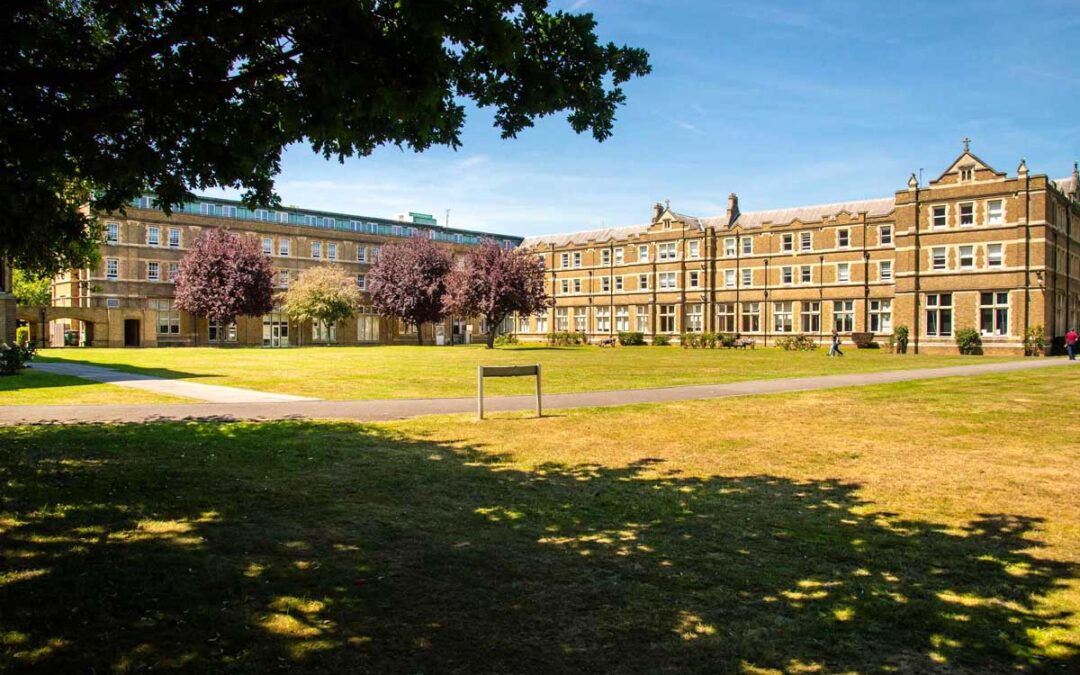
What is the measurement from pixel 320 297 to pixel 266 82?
216 ft

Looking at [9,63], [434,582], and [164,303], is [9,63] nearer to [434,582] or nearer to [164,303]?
[434,582]

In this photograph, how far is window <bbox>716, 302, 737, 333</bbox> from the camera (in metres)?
72.4

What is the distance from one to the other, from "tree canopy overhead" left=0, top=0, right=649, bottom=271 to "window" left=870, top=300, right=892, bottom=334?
62.2m

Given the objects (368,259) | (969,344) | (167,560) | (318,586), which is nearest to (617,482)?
(318,586)

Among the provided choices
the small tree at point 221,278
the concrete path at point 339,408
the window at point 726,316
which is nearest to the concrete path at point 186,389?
the concrete path at point 339,408

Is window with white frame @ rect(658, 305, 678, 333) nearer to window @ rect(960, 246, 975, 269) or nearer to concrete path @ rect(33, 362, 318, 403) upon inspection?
window @ rect(960, 246, 975, 269)

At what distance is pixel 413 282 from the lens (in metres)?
73.4

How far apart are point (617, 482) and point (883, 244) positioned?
61536 millimetres

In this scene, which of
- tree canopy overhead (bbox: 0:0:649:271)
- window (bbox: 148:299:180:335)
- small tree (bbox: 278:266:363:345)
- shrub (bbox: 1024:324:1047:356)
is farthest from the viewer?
small tree (bbox: 278:266:363:345)

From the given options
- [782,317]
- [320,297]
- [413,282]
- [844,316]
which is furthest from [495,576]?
[413,282]

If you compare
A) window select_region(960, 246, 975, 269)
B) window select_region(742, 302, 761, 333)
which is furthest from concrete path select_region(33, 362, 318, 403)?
window select_region(742, 302, 761, 333)

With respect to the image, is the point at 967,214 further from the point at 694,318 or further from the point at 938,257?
the point at 694,318

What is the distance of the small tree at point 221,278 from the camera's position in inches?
2512

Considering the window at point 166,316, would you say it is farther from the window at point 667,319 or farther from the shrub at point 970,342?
the shrub at point 970,342
